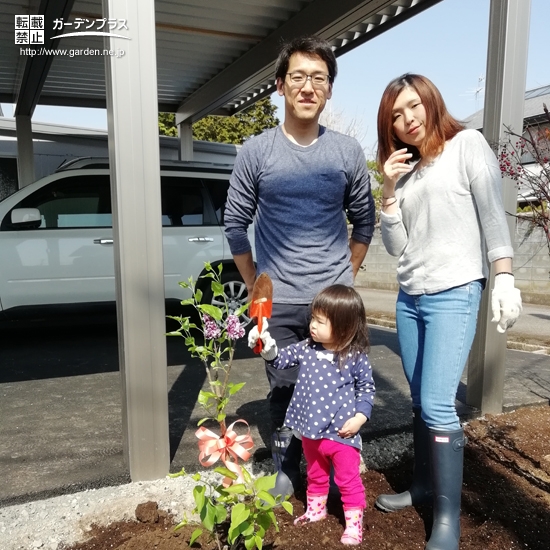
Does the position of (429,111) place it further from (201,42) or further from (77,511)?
(201,42)

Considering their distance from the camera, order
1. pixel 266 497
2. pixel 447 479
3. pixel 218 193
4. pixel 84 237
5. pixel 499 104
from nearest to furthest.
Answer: pixel 266 497 < pixel 447 479 < pixel 499 104 < pixel 84 237 < pixel 218 193

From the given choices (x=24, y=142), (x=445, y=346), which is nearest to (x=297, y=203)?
(x=445, y=346)

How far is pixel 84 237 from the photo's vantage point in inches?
225

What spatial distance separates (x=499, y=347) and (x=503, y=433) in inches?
23.1

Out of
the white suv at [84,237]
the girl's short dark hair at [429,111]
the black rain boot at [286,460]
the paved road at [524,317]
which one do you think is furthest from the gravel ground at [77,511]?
the paved road at [524,317]

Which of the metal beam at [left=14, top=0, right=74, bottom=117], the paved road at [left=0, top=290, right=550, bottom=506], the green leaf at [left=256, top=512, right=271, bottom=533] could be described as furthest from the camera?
the metal beam at [left=14, top=0, right=74, bottom=117]

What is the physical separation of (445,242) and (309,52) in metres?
0.92

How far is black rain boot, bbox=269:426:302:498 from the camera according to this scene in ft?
7.61

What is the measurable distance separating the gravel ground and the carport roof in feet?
11.7

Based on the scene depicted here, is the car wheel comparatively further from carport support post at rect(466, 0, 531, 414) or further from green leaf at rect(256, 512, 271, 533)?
green leaf at rect(256, 512, 271, 533)

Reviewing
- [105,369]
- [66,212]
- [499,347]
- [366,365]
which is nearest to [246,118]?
[66,212]

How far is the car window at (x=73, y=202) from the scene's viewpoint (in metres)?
5.62

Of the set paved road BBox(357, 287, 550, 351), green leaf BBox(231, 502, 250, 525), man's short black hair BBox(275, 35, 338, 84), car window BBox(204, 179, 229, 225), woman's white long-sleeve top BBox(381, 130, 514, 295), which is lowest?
paved road BBox(357, 287, 550, 351)

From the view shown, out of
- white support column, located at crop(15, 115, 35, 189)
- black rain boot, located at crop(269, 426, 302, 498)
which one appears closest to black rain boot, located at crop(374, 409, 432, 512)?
black rain boot, located at crop(269, 426, 302, 498)
